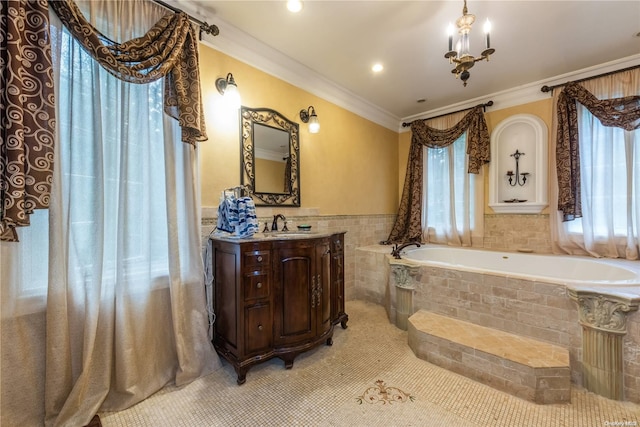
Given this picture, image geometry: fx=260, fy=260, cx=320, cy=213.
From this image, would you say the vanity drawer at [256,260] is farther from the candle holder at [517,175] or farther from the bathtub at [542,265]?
the candle holder at [517,175]

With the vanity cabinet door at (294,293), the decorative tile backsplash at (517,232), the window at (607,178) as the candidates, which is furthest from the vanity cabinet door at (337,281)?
the window at (607,178)

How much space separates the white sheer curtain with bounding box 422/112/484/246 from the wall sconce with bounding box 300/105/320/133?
196cm

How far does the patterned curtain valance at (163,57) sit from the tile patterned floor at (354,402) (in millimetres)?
1637

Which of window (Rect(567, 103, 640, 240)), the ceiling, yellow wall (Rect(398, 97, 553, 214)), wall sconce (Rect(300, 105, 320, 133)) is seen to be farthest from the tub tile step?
the ceiling

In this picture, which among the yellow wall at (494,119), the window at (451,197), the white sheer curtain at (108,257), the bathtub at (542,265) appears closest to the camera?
the white sheer curtain at (108,257)

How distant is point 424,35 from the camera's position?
2164mm

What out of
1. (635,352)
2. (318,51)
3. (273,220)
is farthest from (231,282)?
(635,352)

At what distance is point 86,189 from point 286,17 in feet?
5.88

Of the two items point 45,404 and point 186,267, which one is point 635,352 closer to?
point 186,267

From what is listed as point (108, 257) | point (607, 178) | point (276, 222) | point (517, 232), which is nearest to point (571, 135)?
point (607, 178)

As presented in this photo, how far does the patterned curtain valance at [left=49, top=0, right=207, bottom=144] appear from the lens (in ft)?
4.35

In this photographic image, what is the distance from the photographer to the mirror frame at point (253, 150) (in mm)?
2229

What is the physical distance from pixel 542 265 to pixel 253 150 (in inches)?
127

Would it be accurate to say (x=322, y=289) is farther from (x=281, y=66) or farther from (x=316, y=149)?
(x=281, y=66)
